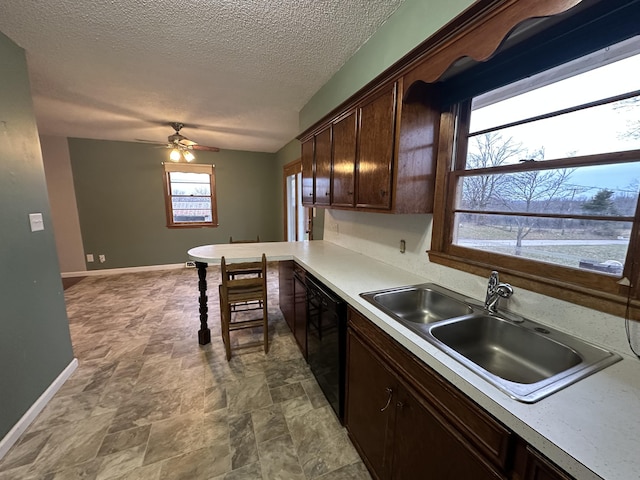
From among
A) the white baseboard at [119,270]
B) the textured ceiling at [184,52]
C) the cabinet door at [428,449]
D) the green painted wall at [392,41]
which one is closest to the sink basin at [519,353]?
the cabinet door at [428,449]

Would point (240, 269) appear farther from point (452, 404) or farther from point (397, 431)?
point (452, 404)

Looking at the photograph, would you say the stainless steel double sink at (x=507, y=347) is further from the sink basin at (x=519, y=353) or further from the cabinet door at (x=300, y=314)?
the cabinet door at (x=300, y=314)

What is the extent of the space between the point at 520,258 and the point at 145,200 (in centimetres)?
584

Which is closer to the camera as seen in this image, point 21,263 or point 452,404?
point 452,404

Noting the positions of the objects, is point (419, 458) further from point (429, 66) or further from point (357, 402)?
point (429, 66)

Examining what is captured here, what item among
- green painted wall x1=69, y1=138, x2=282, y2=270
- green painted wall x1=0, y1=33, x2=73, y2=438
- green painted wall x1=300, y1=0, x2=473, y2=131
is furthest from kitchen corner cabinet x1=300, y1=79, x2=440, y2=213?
green painted wall x1=69, y1=138, x2=282, y2=270

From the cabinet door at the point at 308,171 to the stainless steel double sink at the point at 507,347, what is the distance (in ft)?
5.22

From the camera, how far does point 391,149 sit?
4.92ft

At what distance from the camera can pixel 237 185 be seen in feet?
18.3

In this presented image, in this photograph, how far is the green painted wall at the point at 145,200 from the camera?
4.63m

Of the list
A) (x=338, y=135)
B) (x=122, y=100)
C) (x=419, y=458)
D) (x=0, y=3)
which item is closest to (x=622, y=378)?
(x=419, y=458)

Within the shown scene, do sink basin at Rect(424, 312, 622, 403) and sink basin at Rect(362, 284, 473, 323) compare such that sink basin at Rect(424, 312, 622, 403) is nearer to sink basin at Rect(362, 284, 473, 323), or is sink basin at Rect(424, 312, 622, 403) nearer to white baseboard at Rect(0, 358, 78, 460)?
sink basin at Rect(362, 284, 473, 323)

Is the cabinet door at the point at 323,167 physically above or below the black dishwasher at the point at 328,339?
above

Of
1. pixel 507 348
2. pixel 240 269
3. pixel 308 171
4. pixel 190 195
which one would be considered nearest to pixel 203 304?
pixel 240 269
